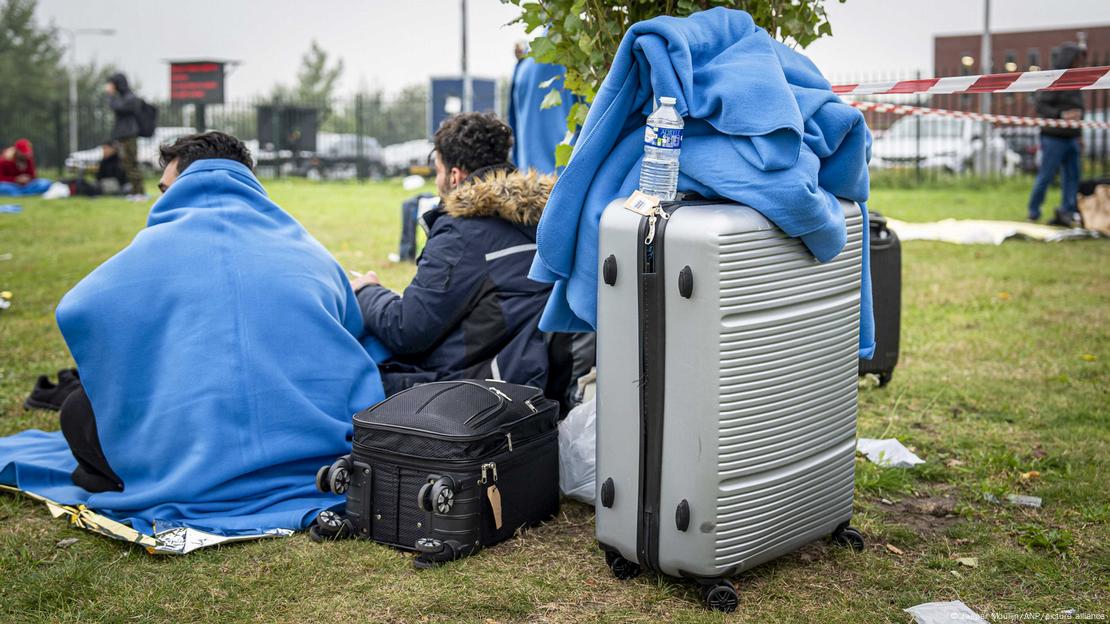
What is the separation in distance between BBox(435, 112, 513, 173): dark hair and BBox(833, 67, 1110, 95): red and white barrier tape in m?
1.48

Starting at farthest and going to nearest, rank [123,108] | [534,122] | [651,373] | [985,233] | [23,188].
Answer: [23,188], [123,108], [985,233], [534,122], [651,373]

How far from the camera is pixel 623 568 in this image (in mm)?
2922

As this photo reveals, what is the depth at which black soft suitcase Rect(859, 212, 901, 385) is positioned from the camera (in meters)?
4.56

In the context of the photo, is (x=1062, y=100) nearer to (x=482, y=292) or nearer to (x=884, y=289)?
(x=884, y=289)

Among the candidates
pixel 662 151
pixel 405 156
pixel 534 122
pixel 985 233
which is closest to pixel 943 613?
pixel 662 151

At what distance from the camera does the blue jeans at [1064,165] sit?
36.0ft

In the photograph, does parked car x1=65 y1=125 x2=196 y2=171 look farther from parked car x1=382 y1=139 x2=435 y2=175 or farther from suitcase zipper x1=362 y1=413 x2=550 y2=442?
suitcase zipper x1=362 y1=413 x2=550 y2=442

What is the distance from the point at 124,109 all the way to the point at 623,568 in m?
14.5

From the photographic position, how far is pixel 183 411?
338 cm

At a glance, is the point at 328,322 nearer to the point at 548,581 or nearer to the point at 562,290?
the point at 562,290

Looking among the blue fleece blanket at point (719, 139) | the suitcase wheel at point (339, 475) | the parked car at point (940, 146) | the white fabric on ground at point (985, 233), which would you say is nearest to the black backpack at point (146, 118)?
the white fabric on ground at point (985, 233)

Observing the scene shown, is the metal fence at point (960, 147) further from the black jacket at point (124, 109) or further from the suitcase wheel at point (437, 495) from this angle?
the suitcase wheel at point (437, 495)

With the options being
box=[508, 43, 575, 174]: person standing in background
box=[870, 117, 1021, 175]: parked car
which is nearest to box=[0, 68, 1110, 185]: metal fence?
box=[870, 117, 1021, 175]: parked car

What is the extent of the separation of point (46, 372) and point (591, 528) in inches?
135
